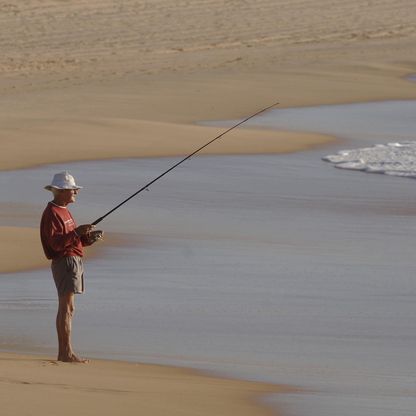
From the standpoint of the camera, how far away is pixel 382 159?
56.6ft

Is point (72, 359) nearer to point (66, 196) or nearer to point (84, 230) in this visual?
point (84, 230)

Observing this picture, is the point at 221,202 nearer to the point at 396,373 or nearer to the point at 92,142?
the point at 92,142

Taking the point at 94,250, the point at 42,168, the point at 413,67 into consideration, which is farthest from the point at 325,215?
the point at 413,67

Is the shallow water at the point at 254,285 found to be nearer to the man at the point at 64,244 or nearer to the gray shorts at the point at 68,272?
the man at the point at 64,244

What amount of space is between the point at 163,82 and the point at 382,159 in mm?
9241

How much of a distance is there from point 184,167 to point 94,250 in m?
4.79

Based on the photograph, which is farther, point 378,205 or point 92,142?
point 92,142

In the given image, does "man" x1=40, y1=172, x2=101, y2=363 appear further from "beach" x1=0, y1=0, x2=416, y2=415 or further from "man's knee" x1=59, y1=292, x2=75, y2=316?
"beach" x1=0, y1=0, x2=416, y2=415

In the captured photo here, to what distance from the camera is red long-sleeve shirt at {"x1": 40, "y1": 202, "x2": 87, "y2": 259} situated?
777cm

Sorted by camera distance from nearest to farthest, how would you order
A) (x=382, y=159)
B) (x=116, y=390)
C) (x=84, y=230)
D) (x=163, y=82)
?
1. (x=116, y=390)
2. (x=84, y=230)
3. (x=382, y=159)
4. (x=163, y=82)

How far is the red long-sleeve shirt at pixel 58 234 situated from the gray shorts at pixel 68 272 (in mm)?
43

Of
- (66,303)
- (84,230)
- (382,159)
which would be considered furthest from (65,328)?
(382,159)

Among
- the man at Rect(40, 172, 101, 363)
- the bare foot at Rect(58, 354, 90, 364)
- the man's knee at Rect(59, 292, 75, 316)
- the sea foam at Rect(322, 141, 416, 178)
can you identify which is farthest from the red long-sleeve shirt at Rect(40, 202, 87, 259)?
the sea foam at Rect(322, 141, 416, 178)

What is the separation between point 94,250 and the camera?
38.6 feet
